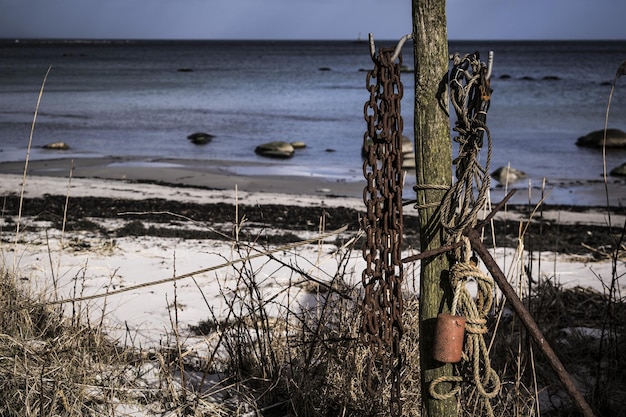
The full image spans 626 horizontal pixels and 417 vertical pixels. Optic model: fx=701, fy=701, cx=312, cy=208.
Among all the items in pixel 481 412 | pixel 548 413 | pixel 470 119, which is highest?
pixel 470 119

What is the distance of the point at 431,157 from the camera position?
2.46 meters

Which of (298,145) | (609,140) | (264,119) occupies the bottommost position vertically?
(298,145)

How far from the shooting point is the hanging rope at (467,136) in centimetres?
237

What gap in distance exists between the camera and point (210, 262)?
638 centimetres

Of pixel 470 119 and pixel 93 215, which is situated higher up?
pixel 470 119

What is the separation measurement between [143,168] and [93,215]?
6.87m

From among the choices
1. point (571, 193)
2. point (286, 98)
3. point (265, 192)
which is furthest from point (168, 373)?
point (286, 98)

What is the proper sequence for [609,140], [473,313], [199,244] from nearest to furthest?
[473,313]
[199,244]
[609,140]

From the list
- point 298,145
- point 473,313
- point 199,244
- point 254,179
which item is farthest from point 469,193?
point 298,145

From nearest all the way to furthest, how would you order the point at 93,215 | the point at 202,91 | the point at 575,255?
the point at 575,255 → the point at 93,215 → the point at 202,91

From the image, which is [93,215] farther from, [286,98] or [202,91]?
[202,91]

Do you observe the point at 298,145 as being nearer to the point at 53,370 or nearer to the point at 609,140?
the point at 609,140

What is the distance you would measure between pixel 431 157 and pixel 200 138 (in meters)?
19.7

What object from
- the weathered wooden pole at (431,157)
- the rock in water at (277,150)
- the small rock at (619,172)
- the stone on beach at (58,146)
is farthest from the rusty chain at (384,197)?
the stone on beach at (58,146)
